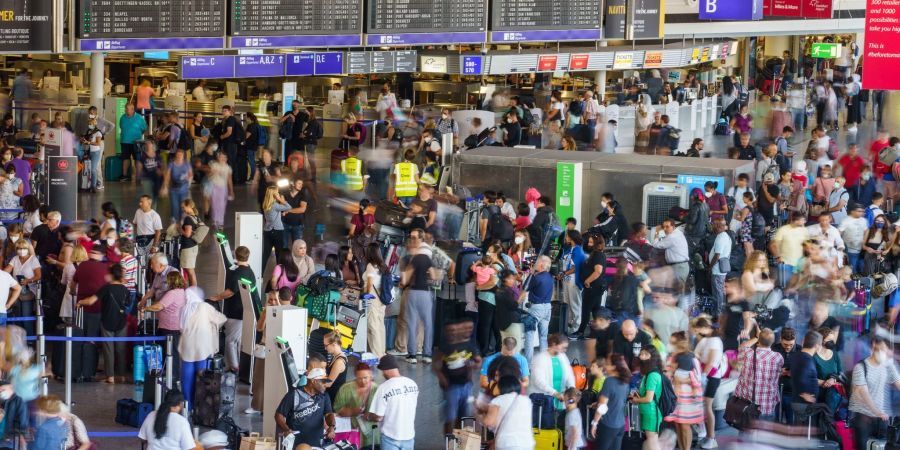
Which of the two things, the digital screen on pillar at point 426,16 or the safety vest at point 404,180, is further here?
the digital screen on pillar at point 426,16

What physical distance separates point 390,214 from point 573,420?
7.64 m

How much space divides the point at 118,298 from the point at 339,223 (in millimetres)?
8065

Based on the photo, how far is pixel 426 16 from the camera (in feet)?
68.4

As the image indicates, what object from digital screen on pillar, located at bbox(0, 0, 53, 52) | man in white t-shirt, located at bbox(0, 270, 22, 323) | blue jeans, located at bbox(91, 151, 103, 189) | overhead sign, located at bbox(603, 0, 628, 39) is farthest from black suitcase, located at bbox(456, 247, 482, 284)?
blue jeans, located at bbox(91, 151, 103, 189)

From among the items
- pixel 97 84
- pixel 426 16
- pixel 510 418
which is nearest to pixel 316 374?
pixel 510 418

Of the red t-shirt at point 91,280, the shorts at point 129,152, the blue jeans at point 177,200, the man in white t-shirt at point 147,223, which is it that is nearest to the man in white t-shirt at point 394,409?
the red t-shirt at point 91,280

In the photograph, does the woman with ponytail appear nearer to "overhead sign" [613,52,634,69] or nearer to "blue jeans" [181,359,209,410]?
"blue jeans" [181,359,209,410]

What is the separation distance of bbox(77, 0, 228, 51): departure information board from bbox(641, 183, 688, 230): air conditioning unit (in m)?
5.90

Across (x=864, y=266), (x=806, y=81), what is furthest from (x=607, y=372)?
(x=806, y=81)

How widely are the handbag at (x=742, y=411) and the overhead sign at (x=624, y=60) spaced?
20.2m

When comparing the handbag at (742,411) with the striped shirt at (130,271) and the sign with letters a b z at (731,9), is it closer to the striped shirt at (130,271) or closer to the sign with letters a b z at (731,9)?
the striped shirt at (130,271)

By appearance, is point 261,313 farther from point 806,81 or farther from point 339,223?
point 806,81

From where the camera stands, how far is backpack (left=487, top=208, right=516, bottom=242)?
17.6 meters

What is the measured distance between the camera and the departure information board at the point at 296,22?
1944 centimetres
